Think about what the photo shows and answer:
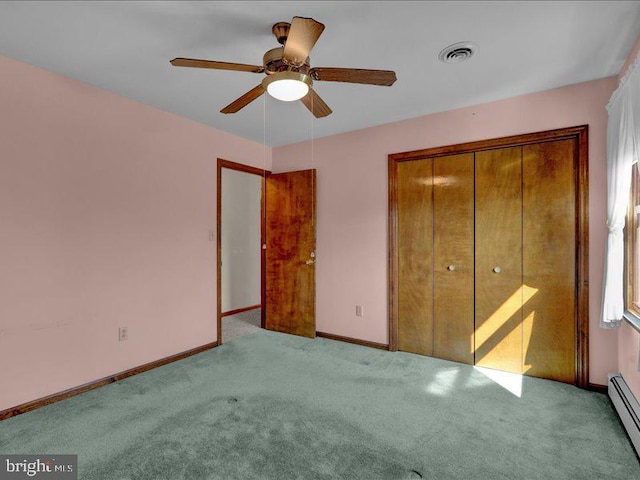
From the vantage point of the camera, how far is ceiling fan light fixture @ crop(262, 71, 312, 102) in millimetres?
1700

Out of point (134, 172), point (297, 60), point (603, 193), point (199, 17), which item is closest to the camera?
point (297, 60)

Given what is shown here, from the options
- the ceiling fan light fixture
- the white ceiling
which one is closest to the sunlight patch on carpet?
the white ceiling

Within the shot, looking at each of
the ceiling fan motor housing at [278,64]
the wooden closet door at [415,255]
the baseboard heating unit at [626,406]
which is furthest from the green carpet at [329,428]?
the ceiling fan motor housing at [278,64]

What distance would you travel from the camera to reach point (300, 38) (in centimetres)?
153

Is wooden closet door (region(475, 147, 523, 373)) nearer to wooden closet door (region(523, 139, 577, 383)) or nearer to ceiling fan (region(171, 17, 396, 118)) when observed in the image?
wooden closet door (region(523, 139, 577, 383))

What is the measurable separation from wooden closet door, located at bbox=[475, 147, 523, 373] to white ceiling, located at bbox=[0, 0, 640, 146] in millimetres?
625

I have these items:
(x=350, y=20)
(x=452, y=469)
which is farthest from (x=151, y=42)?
(x=452, y=469)

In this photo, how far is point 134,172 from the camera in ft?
9.86

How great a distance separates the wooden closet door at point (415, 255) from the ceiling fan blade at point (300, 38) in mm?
2036

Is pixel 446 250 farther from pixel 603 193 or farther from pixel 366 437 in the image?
pixel 366 437

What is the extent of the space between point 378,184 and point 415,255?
2.84 ft

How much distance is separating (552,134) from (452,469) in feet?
8.48

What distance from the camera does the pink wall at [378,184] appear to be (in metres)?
2.58

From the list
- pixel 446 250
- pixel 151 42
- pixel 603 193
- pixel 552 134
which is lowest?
pixel 446 250
